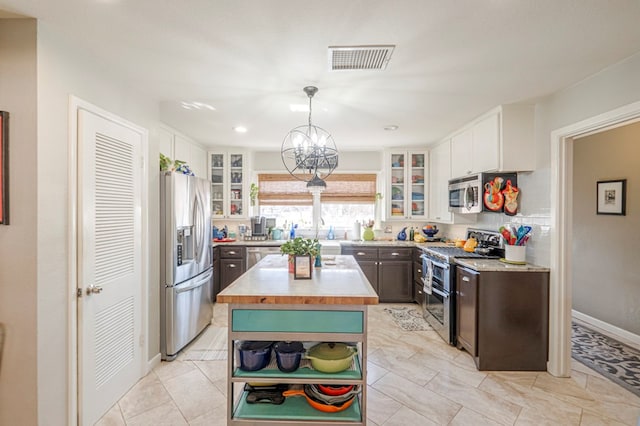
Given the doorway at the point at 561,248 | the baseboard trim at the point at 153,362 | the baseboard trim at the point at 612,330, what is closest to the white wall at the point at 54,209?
the baseboard trim at the point at 153,362

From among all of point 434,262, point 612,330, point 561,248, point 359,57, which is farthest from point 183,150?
point 612,330

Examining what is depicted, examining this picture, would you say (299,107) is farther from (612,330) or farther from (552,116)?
(612,330)

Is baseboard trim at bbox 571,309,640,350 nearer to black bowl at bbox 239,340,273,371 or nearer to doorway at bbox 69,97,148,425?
black bowl at bbox 239,340,273,371

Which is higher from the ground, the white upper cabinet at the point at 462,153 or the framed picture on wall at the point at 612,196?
the white upper cabinet at the point at 462,153

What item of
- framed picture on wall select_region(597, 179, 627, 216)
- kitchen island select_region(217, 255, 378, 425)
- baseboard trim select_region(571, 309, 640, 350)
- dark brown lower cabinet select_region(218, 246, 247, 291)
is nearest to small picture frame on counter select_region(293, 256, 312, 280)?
kitchen island select_region(217, 255, 378, 425)

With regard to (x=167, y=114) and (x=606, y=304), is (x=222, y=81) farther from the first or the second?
(x=606, y=304)

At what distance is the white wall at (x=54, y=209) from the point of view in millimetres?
1682

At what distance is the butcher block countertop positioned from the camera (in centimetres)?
181

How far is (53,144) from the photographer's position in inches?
68.9

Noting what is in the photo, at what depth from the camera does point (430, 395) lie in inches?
92.9

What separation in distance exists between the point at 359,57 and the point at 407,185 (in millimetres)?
3278

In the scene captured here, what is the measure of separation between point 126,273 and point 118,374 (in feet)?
2.46

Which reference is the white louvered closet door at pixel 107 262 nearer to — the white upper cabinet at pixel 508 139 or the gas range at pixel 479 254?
the gas range at pixel 479 254

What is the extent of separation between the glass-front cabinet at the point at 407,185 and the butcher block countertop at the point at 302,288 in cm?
268
